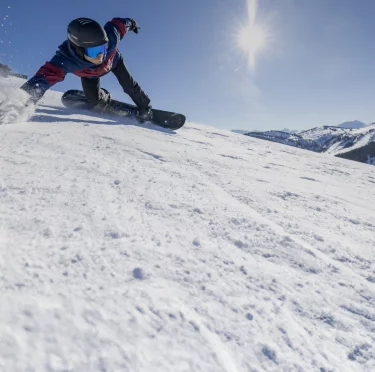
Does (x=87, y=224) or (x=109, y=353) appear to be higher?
(x=87, y=224)

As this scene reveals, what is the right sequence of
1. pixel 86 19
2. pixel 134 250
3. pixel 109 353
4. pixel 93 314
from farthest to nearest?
pixel 86 19, pixel 134 250, pixel 93 314, pixel 109 353

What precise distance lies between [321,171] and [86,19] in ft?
13.9

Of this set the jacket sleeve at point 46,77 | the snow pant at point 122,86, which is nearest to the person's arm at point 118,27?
the snow pant at point 122,86

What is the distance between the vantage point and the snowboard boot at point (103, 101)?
5647mm

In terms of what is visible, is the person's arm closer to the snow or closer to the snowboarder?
the snowboarder

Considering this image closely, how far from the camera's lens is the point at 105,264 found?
1175 mm

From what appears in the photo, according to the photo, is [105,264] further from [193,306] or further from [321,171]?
[321,171]

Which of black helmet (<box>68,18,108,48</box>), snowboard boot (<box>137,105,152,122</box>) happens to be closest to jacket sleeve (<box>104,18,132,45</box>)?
black helmet (<box>68,18,108,48</box>)

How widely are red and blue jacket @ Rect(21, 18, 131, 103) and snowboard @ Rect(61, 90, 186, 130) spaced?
129cm

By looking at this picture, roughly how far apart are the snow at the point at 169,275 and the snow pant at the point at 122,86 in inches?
123

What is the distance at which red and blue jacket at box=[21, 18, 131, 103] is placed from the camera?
3736 millimetres

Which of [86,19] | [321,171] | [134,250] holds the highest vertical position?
[86,19]

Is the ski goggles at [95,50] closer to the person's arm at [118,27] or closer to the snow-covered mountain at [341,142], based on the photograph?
the person's arm at [118,27]

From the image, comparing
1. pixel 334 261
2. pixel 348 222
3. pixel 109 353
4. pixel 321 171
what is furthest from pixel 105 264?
pixel 321 171
